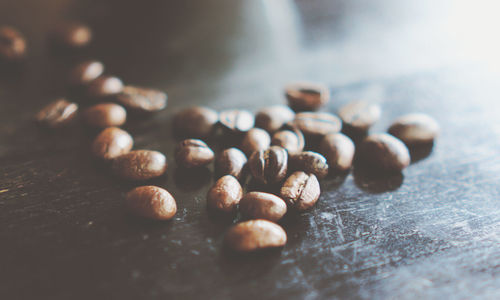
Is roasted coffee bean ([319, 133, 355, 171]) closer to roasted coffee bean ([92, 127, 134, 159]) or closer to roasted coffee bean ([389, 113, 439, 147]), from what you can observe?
roasted coffee bean ([389, 113, 439, 147])

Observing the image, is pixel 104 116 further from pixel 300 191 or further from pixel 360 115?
pixel 360 115

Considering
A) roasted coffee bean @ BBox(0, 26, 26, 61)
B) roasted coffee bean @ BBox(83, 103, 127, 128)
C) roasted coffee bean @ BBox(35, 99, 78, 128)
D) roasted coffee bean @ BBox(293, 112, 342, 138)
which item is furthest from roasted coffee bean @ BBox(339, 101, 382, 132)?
roasted coffee bean @ BBox(0, 26, 26, 61)

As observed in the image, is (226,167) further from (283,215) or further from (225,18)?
(225,18)

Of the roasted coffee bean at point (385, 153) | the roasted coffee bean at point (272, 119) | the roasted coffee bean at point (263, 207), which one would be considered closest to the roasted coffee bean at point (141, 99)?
the roasted coffee bean at point (272, 119)

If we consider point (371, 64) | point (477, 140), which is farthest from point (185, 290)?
point (371, 64)

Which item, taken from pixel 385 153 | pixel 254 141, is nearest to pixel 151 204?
pixel 254 141

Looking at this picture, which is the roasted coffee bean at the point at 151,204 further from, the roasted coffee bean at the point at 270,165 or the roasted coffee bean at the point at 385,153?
the roasted coffee bean at the point at 385,153

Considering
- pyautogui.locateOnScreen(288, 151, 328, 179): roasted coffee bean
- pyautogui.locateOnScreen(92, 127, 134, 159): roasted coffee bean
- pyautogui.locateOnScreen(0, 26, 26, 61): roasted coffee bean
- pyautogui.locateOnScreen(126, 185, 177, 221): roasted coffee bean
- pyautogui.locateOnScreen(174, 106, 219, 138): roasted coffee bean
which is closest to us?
pyautogui.locateOnScreen(126, 185, 177, 221): roasted coffee bean
